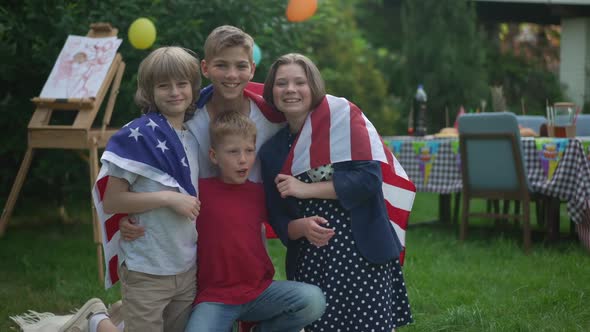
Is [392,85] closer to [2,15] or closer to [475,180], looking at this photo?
[475,180]

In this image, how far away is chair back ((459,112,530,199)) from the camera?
17.2ft

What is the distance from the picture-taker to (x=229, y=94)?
2.65 m

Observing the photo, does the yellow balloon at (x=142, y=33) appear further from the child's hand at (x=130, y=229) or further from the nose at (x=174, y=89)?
the child's hand at (x=130, y=229)

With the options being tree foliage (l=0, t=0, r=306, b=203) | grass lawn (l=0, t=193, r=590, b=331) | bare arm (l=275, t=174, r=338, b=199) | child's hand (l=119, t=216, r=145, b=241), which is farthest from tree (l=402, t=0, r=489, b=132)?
child's hand (l=119, t=216, r=145, b=241)

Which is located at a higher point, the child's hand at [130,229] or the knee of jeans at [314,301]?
the child's hand at [130,229]

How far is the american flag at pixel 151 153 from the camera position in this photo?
7.88 ft

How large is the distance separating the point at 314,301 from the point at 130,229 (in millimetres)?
686

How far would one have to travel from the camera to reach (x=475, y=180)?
222 inches

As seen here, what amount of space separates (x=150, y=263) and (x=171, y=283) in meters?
0.10

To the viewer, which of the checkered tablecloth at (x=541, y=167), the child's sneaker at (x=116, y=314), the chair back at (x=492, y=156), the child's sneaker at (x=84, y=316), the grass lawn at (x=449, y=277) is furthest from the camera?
the chair back at (x=492, y=156)

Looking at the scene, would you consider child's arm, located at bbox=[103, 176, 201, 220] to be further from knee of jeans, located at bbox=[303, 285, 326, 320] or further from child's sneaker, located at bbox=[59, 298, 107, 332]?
child's sneaker, located at bbox=[59, 298, 107, 332]

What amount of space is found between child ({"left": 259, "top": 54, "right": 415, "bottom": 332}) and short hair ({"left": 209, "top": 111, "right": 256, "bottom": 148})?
0.13 meters

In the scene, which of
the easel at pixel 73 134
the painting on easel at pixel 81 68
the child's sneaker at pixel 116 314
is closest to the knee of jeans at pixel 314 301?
the child's sneaker at pixel 116 314

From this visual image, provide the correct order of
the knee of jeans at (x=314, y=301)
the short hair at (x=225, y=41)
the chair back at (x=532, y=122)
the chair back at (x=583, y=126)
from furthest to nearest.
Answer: the chair back at (x=532, y=122) < the chair back at (x=583, y=126) < the short hair at (x=225, y=41) < the knee of jeans at (x=314, y=301)
